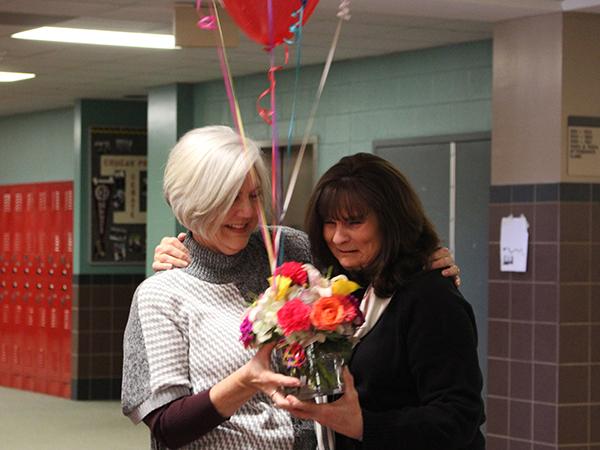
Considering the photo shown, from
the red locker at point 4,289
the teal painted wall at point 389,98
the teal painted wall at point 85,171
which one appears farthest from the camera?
the red locker at point 4,289

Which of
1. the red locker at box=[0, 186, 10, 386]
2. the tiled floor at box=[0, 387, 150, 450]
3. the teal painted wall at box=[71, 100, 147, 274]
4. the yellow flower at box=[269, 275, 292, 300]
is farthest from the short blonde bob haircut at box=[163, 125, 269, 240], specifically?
the red locker at box=[0, 186, 10, 386]

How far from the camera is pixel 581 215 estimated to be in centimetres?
656

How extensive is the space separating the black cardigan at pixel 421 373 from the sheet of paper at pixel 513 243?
423cm

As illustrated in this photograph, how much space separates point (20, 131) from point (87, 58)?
419 centimetres

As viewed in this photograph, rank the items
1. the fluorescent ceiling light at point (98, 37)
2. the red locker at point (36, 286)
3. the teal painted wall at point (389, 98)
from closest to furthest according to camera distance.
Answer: the fluorescent ceiling light at point (98, 37) → the teal painted wall at point (389, 98) → the red locker at point (36, 286)

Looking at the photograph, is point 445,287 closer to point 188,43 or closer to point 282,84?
point 188,43

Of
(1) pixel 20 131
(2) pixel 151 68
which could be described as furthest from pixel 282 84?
(1) pixel 20 131

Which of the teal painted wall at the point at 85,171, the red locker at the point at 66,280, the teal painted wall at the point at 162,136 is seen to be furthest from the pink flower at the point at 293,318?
the red locker at the point at 66,280

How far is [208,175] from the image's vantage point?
7.87 feet

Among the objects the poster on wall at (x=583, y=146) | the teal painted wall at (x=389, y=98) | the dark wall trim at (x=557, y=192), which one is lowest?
the dark wall trim at (x=557, y=192)

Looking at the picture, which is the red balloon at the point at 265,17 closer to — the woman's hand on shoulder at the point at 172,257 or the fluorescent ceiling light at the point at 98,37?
the woman's hand on shoulder at the point at 172,257

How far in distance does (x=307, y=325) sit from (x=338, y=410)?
0.21 metres

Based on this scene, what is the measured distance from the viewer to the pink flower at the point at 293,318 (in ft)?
7.31

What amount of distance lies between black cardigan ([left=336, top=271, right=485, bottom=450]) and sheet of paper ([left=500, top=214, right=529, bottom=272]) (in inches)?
166
